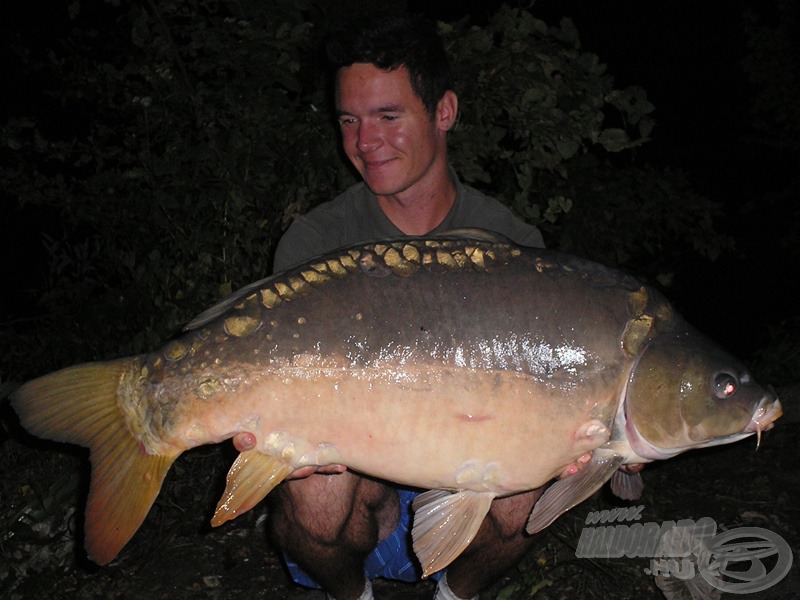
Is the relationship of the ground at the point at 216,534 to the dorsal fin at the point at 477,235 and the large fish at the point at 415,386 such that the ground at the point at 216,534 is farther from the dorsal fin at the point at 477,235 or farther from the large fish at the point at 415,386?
the dorsal fin at the point at 477,235

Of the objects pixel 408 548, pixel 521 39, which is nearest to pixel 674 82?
pixel 521 39

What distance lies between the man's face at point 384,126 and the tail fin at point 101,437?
1.00 meters

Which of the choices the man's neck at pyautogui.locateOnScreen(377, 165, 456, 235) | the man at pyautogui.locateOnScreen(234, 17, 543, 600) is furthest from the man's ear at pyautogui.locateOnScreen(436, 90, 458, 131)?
the man's neck at pyautogui.locateOnScreen(377, 165, 456, 235)

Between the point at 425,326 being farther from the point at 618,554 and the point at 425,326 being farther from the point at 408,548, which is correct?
the point at 618,554

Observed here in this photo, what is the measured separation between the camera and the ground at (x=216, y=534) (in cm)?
243

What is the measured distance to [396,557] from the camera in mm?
2344

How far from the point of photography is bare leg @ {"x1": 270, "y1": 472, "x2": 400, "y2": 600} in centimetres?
210

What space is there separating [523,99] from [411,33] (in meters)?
0.61

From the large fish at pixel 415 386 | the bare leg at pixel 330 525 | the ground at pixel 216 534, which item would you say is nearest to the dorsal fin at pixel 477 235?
the large fish at pixel 415 386

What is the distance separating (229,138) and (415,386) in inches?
66.9

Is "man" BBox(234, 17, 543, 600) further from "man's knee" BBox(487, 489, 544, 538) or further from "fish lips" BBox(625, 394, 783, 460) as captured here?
"fish lips" BBox(625, 394, 783, 460)

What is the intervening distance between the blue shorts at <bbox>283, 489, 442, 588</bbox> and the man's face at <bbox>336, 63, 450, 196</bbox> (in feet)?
3.32

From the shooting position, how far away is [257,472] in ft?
5.42

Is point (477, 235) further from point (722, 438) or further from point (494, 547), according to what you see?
point (494, 547)
